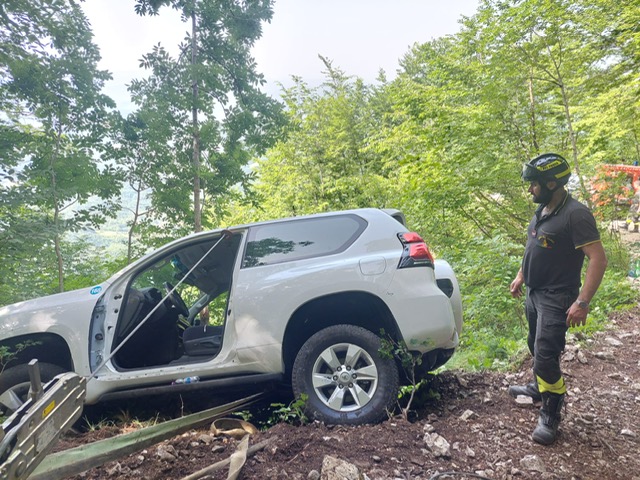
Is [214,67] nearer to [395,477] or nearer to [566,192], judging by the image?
[566,192]

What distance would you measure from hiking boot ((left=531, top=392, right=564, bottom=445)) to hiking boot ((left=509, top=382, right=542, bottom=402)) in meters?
0.53

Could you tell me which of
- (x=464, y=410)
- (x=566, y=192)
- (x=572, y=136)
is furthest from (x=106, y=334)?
(x=572, y=136)

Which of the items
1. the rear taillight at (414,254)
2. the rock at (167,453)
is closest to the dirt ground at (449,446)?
the rock at (167,453)

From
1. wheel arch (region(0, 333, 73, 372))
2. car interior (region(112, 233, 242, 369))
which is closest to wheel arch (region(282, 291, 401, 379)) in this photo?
car interior (region(112, 233, 242, 369))

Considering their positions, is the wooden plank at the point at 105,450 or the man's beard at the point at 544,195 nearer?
the wooden plank at the point at 105,450

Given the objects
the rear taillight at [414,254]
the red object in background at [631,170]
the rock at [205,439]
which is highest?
the red object in background at [631,170]

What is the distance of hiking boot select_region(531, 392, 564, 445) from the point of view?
273 centimetres

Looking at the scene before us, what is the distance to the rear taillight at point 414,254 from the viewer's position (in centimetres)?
316

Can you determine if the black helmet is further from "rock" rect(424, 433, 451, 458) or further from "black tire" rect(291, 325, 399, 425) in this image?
"rock" rect(424, 433, 451, 458)

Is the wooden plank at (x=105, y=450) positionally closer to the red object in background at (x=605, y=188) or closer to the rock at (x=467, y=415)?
the rock at (x=467, y=415)

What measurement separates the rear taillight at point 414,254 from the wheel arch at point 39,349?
2.89m

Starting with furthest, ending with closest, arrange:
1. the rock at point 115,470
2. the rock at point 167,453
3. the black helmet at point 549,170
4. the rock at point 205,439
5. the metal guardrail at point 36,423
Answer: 1. the black helmet at point 549,170
2. the rock at point 205,439
3. the rock at point 167,453
4. the rock at point 115,470
5. the metal guardrail at point 36,423

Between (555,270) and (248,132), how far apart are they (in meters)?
7.42

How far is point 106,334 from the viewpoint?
3371mm
